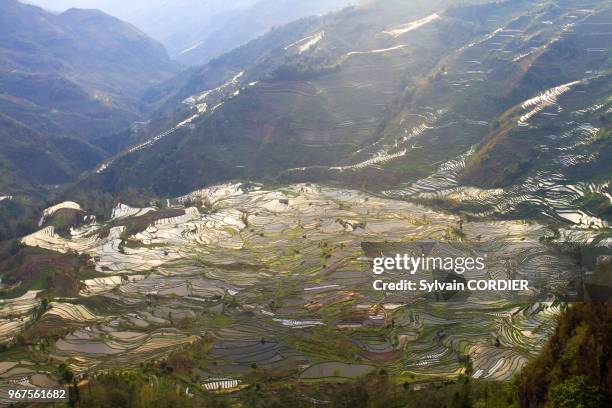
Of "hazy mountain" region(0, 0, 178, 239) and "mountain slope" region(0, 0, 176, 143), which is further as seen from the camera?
"mountain slope" region(0, 0, 176, 143)

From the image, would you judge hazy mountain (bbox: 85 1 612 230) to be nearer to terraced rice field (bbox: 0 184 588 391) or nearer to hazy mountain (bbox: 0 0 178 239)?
terraced rice field (bbox: 0 184 588 391)

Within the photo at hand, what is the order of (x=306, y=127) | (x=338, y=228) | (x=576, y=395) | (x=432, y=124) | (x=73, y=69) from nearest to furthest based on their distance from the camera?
1. (x=576, y=395)
2. (x=338, y=228)
3. (x=432, y=124)
4. (x=306, y=127)
5. (x=73, y=69)

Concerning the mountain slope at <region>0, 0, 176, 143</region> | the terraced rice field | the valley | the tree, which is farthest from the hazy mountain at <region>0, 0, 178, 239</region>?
the tree

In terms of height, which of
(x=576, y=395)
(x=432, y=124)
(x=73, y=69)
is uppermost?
(x=73, y=69)

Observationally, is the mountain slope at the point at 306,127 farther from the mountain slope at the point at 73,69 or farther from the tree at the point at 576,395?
the mountain slope at the point at 73,69

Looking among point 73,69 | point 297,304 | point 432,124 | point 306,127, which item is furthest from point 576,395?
point 73,69

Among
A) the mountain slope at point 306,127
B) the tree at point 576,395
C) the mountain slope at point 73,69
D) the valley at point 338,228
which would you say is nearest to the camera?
the tree at point 576,395

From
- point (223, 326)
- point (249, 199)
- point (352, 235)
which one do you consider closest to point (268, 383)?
point (223, 326)

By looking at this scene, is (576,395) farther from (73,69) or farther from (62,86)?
(73,69)

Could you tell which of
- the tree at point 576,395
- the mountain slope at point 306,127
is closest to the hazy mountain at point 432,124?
the mountain slope at point 306,127

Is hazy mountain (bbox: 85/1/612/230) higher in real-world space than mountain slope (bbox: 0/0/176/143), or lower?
lower

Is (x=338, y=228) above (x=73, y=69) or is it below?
below

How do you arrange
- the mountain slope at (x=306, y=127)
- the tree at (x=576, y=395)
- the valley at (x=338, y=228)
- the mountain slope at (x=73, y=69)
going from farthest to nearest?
the mountain slope at (x=73, y=69) < the mountain slope at (x=306, y=127) < the valley at (x=338, y=228) < the tree at (x=576, y=395)

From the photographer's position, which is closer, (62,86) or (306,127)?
(306,127)
